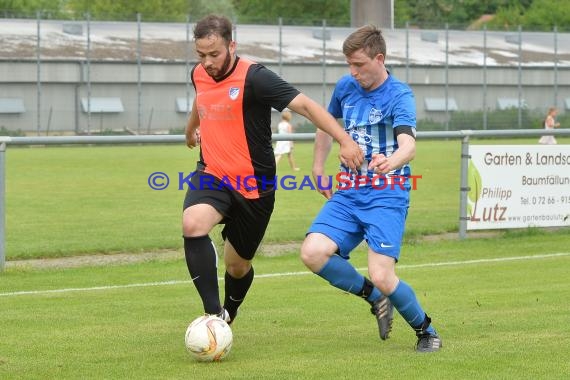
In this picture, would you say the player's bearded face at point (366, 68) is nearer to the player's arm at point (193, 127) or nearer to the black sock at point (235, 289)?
the player's arm at point (193, 127)

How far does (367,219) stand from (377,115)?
2.11ft

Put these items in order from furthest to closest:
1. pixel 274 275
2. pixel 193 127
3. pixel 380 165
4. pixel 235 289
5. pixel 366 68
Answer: pixel 274 275
pixel 193 127
pixel 235 289
pixel 366 68
pixel 380 165

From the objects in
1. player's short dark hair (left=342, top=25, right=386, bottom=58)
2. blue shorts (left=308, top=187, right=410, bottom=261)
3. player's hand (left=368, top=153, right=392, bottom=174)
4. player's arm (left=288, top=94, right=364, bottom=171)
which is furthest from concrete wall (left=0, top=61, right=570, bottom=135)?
player's hand (left=368, top=153, right=392, bottom=174)

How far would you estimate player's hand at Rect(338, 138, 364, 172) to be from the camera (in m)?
6.64

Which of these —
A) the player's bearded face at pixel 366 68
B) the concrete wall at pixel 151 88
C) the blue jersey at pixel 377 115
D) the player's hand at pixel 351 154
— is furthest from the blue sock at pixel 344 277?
the concrete wall at pixel 151 88

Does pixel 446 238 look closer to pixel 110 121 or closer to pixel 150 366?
pixel 150 366

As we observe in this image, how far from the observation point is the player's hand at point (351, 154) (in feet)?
21.8

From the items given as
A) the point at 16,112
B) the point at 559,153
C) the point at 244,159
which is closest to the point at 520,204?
the point at 559,153

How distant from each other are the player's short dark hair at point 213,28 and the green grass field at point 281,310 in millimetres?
1946

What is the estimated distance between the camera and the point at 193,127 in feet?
25.3

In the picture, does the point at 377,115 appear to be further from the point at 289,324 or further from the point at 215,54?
the point at 289,324

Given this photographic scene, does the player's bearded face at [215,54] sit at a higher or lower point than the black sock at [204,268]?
higher

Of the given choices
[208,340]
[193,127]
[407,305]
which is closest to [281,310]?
[193,127]

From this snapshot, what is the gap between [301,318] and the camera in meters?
8.27
